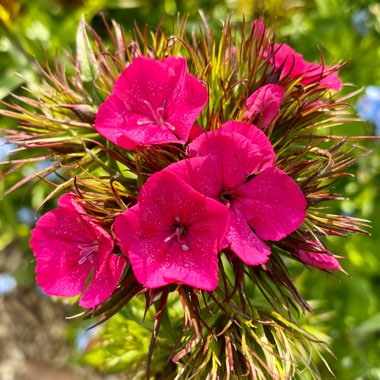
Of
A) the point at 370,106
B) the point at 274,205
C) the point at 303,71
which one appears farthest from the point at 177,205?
the point at 370,106

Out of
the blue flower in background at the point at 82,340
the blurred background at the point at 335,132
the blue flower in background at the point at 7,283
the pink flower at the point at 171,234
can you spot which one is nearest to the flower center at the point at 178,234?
the pink flower at the point at 171,234

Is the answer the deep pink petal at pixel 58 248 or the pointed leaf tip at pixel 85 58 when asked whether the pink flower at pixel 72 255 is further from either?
the pointed leaf tip at pixel 85 58

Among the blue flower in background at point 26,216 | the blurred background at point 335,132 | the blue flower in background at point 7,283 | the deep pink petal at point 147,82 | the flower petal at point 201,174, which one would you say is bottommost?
the blue flower in background at point 7,283

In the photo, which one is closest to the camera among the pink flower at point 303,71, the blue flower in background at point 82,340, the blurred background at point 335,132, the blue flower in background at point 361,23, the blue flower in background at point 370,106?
the pink flower at point 303,71

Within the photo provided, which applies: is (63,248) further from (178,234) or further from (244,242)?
(244,242)

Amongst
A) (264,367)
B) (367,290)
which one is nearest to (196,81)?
(264,367)

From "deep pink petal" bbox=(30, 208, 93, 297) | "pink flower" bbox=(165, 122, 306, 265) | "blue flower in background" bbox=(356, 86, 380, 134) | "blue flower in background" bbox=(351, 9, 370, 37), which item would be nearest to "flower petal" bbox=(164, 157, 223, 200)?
"pink flower" bbox=(165, 122, 306, 265)

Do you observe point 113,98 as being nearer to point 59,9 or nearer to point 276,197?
point 276,197

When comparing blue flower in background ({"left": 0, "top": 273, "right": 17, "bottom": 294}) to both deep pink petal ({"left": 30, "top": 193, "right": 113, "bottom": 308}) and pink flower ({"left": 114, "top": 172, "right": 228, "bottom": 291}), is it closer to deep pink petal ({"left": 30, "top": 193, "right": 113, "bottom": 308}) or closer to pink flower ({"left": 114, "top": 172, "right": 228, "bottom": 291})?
deep pink petal ({"left": 30, "top": 193, "right": 113, "bottom": 308})
